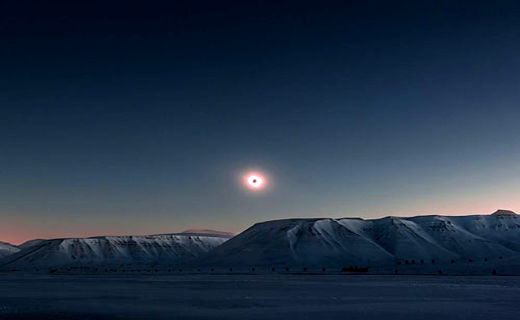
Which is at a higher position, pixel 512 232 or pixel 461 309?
pixel 512 232

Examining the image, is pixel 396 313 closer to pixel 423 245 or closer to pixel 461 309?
pixel 461 309

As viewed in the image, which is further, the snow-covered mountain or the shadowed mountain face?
the snow-covered mountain

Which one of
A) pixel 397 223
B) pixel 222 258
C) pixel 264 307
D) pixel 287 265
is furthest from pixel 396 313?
pixel 397 223

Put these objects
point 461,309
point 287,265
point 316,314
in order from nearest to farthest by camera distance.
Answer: point 316,314 → point 461,309 → point 287,265

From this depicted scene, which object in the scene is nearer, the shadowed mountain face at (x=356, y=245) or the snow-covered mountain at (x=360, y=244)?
the shadowed mountain face at (x=356, y=245)

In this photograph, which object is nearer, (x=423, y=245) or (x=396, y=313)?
(x=396, y=313)

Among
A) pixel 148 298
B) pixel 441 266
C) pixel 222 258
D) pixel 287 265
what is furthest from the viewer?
pixel 222 258

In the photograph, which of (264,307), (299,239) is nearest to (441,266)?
(299,239)

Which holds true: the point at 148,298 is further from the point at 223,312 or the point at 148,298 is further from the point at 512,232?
the point at 512,232
